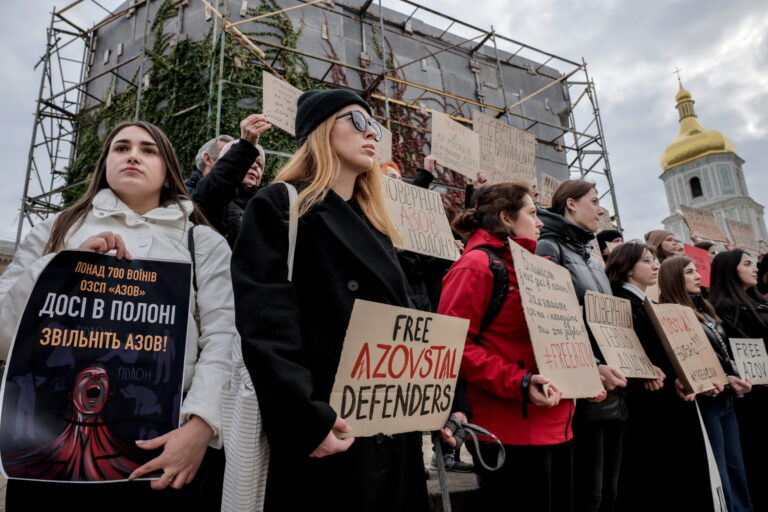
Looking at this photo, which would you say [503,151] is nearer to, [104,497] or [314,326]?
[314,326]

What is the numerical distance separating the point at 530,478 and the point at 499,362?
0.48 metres

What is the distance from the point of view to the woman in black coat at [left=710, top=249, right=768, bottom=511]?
12.4ft

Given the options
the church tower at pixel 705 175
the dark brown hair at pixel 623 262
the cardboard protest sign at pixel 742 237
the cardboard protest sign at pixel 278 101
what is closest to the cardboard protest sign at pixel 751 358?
the dark brown hair at pixel 623 262

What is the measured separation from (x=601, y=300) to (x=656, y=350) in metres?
0.70

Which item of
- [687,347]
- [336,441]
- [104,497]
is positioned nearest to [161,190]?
[104,497]

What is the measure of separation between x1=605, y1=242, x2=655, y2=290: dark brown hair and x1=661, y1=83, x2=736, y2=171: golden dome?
5436cm

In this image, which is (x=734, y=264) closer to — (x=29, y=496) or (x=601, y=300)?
(x=601, y=300)

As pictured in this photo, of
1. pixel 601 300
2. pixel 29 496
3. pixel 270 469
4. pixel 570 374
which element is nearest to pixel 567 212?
pixel 601 300

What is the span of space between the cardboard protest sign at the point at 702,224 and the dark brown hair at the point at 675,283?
6.41m

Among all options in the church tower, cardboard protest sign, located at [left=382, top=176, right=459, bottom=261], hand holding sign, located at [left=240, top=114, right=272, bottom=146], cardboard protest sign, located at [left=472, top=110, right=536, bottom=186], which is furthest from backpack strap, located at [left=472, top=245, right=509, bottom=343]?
the church tower

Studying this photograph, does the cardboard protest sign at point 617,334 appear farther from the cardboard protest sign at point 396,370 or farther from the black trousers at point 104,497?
the black trousers at point 104,497

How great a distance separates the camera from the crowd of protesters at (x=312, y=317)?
1205 mm

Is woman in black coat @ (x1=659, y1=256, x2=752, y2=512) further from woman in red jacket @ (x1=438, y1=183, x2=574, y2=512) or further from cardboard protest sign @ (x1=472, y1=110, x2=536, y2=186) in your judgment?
cardboard protest sign @ (x1=472, y1=110, x2=536, y2=186)

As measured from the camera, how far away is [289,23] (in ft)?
32.4
